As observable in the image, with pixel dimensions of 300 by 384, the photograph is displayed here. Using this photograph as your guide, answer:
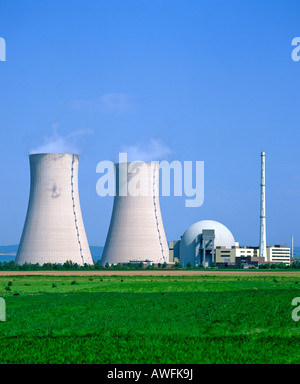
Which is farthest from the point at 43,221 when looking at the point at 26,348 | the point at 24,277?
the point at 26,348

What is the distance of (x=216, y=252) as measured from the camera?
9244 cm

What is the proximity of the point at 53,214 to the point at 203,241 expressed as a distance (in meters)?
38.3

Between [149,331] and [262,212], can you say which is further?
[262,212]

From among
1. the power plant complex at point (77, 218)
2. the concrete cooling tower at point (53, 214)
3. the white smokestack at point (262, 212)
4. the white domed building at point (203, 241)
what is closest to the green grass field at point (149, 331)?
the concrete cooling tower at point (53, 214)

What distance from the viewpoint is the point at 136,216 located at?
6147cm

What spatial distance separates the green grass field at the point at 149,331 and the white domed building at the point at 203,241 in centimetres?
6587

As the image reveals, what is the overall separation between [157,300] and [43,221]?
31732 mm

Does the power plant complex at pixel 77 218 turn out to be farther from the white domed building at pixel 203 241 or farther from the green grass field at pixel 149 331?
the green grass field at pixel 149 331

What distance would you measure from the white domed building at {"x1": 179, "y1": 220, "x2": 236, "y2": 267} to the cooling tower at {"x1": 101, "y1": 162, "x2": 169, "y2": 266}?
88.9 feet

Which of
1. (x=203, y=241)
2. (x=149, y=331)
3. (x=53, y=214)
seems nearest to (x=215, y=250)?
(x=203, y=241)

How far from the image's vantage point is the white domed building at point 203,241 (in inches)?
3639

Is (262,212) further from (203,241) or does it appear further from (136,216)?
(136,216)
